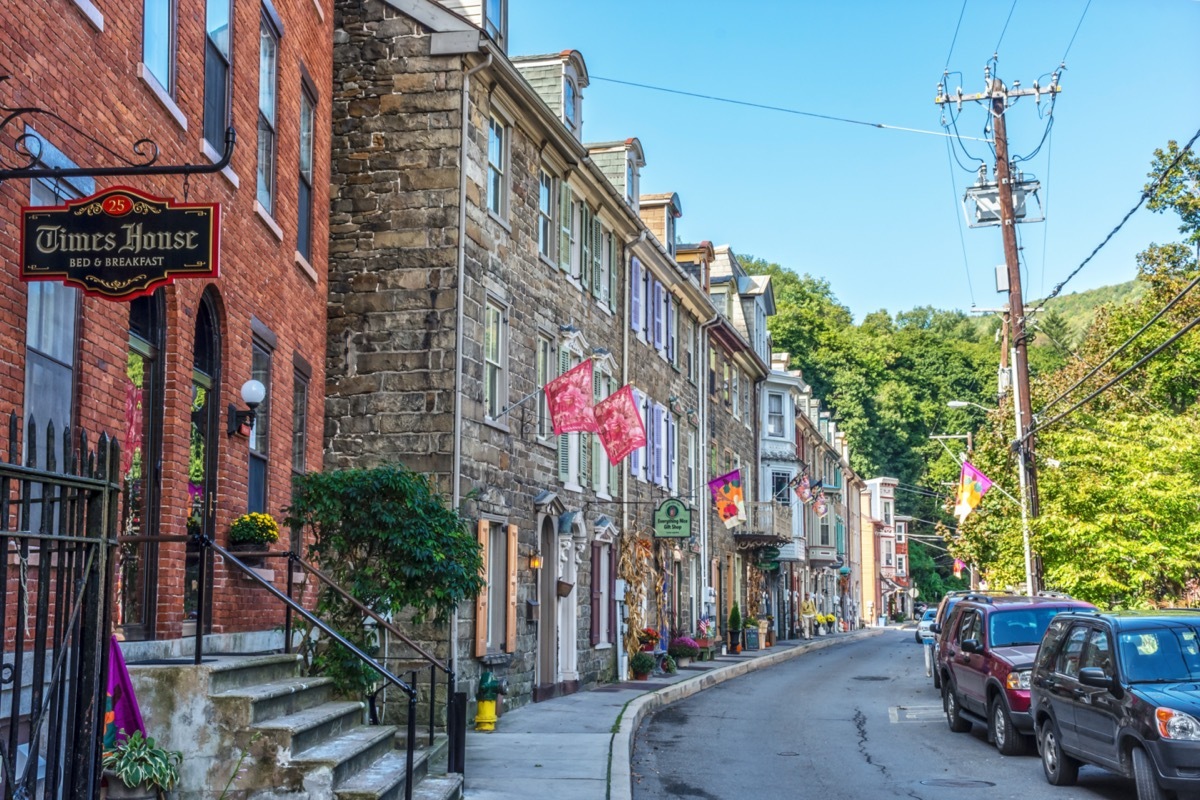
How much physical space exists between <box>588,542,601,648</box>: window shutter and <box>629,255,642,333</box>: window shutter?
5.25 meters

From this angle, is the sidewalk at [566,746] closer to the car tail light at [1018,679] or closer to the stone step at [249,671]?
the stone step at [249,671]

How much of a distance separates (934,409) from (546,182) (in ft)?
220

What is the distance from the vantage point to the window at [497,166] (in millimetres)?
19266

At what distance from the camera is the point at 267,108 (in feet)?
44.8

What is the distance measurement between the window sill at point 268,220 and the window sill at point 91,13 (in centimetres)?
361

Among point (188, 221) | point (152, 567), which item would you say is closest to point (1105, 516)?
point (152, 567)

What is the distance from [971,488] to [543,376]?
13.5 m

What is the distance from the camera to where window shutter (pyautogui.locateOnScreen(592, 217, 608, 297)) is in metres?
25.0

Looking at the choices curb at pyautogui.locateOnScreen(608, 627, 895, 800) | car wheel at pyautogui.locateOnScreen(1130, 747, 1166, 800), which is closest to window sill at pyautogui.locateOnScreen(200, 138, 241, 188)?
curb at pyautogui.locateOnScreen(608, 627, 895, 800)

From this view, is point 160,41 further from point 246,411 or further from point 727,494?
point 727,494

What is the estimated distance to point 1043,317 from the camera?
98.9m

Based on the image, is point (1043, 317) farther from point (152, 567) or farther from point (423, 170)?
point (152, 567)

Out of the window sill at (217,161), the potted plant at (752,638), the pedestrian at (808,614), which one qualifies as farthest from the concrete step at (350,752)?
the pedestrian at (808,614)

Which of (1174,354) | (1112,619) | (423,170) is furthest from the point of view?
(1174,354)
